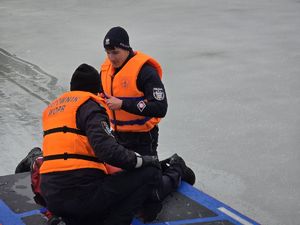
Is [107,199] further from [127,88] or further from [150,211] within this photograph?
[127,88]

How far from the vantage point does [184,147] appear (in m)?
5.00

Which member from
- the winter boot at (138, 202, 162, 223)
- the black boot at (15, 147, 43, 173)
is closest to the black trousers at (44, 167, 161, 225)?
the winter boot at (138, 202, 162, 223)

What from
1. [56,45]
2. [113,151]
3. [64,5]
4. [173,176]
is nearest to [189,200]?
[173,176]

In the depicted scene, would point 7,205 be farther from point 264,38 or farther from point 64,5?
point 64,5

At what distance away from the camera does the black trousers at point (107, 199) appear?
2863 mm

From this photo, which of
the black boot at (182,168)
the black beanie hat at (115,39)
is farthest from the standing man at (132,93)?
the black boot at (182,168)

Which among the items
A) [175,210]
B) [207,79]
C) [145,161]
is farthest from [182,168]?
[207,79]

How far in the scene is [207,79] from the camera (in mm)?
7156

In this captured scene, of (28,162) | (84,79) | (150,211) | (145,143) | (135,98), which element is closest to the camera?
(84,79)

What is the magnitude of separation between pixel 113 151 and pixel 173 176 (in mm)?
1052

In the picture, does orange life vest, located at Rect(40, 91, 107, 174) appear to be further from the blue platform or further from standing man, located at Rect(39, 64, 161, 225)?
the blue platform

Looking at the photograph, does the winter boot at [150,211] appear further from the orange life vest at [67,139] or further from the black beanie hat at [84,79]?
the black beanie hat at [84,79]

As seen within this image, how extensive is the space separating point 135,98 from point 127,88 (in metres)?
0.09

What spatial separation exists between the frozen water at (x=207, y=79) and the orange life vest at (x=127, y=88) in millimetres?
962
